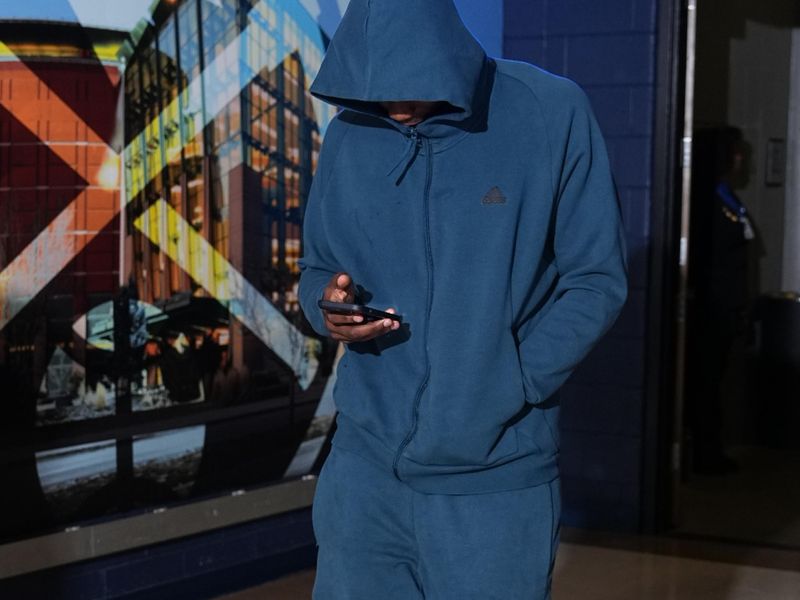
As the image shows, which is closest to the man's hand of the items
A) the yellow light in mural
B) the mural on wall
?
the mural on wall

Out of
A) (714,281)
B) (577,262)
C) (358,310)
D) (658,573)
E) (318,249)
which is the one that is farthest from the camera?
(714,281)

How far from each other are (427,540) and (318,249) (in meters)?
0.54

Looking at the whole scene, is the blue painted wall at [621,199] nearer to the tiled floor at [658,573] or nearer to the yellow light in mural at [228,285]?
the tiled floor at [658,573]

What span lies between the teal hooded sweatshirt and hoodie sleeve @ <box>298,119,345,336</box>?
4.2 inches

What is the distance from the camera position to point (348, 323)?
1.83 meters

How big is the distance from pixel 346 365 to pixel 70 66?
6.19ft

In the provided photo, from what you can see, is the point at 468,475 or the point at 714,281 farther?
the point at 714,281

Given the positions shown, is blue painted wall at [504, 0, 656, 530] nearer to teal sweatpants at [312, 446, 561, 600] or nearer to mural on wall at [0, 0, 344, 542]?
mural on wall at [0, 0, 344, 542]

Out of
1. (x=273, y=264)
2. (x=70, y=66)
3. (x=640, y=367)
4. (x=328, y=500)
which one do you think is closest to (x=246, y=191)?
(x=273, y=264)

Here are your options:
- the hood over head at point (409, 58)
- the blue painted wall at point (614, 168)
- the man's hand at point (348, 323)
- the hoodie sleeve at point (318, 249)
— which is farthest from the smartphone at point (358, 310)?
the blue painted wall at point (614, 168)

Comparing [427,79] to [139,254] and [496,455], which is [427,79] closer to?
[496,455]

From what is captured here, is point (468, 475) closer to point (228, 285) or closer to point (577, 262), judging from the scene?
point (577, 262)

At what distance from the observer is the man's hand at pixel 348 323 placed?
1.82 metres

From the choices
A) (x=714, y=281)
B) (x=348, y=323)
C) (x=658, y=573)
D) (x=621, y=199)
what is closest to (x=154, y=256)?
(x=621, y=199)
